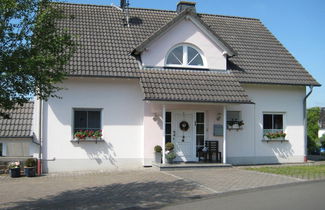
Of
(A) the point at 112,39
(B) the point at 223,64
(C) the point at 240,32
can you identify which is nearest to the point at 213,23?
(C) the point at 240,32

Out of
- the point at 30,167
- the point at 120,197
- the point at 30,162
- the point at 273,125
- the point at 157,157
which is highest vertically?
the point at 273,125

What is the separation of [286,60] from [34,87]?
15.0 m

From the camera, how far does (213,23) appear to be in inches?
862

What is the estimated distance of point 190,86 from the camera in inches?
673

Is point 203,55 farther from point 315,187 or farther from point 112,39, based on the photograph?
point 315,187

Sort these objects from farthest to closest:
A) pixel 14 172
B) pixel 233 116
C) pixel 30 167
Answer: pixel 233 116 → pixel 30 167 → pixel 14 172

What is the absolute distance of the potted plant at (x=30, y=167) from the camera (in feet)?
51.0

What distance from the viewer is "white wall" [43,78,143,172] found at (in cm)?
1645

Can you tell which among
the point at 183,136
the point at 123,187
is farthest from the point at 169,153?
the point at 123,187

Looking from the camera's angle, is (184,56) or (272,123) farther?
(272,123)

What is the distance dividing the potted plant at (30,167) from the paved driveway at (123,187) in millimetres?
643

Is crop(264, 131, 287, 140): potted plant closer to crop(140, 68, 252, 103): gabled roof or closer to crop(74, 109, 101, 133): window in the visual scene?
crop(140, 68, 252, 103): gabled roof

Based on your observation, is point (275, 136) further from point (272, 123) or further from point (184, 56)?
point (184, 56)

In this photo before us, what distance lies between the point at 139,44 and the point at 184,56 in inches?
85.1
